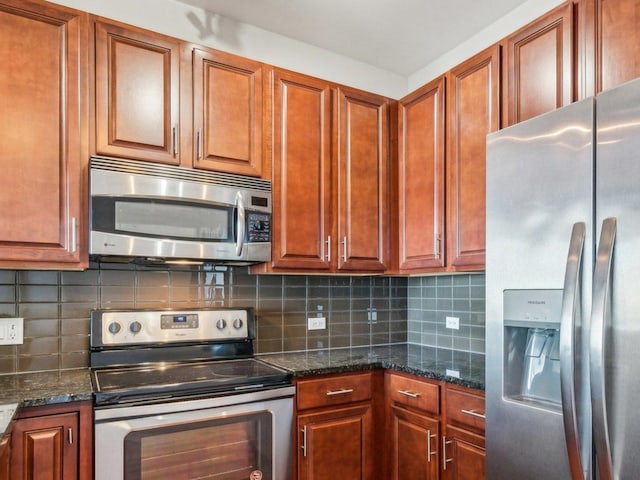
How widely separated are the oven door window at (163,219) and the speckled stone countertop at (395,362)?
703 millimetres

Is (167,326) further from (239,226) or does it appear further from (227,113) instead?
(227,113)

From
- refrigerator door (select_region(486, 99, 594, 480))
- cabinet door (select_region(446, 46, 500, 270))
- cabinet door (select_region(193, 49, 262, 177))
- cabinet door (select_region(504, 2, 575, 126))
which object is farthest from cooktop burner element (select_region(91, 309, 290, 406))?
cabinet door (select_region(504, 2, 575, 126))

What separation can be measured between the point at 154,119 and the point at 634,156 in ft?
5.81

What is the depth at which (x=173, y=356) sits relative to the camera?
2.20 meters

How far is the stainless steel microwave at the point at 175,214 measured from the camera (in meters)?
1.85

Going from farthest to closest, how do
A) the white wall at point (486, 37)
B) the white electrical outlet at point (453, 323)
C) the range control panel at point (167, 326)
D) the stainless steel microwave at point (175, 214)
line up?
the white electrical outlet at point (453, 323) → the white wall at point (486, 37) → the range control panel at point (167, 326) → the stainless steel microwave at point (175, 214)

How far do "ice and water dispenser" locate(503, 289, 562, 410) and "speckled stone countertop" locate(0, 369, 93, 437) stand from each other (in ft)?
4.77

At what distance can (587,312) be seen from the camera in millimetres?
1281

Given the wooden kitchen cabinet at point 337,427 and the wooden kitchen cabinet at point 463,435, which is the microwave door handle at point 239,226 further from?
the wooden kitchen cabinet at point 463,435

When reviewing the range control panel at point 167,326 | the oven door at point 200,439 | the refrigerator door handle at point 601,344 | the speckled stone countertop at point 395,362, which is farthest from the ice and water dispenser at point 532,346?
the range control panel at point 167,326

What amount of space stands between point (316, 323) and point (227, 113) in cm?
128

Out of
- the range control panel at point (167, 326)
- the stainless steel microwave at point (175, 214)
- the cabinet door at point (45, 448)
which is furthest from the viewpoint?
the range control panel at point (167, 326)

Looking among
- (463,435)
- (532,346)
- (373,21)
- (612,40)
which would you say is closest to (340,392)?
(463,435)

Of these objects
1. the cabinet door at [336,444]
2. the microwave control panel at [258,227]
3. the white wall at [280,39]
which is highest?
the white wall at [280,39]
